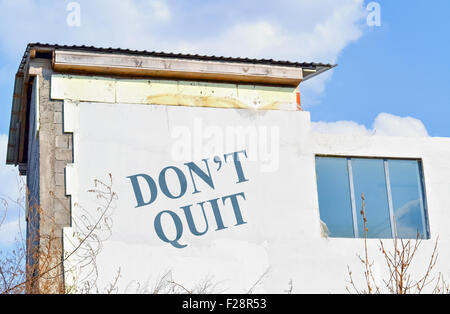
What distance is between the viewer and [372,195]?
16500mm

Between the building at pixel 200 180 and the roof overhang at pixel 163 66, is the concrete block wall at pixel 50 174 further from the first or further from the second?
the roof overhang at pixel 163 66

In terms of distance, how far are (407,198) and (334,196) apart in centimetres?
187

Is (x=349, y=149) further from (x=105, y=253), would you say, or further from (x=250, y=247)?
(x=105, y=253)

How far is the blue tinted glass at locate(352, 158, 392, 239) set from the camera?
53.6 feet

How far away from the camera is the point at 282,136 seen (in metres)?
16.2

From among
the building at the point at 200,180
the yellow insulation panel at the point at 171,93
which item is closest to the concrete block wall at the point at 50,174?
the building at the point at 200,180

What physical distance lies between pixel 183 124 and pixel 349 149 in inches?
155

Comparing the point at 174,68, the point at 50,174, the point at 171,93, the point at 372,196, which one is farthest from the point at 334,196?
the point at 50,174

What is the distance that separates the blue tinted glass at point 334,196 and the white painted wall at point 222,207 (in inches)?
9.4

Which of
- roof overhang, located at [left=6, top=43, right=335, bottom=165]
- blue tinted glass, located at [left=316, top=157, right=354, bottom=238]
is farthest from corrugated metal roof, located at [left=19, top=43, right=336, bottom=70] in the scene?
blue tinted glass, located at [left=316, top=157, right=354, bottom=238]

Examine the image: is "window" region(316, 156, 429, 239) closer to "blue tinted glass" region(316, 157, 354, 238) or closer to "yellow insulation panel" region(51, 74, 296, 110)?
"blue tinted glass" region(316, 157, 354, 238)
